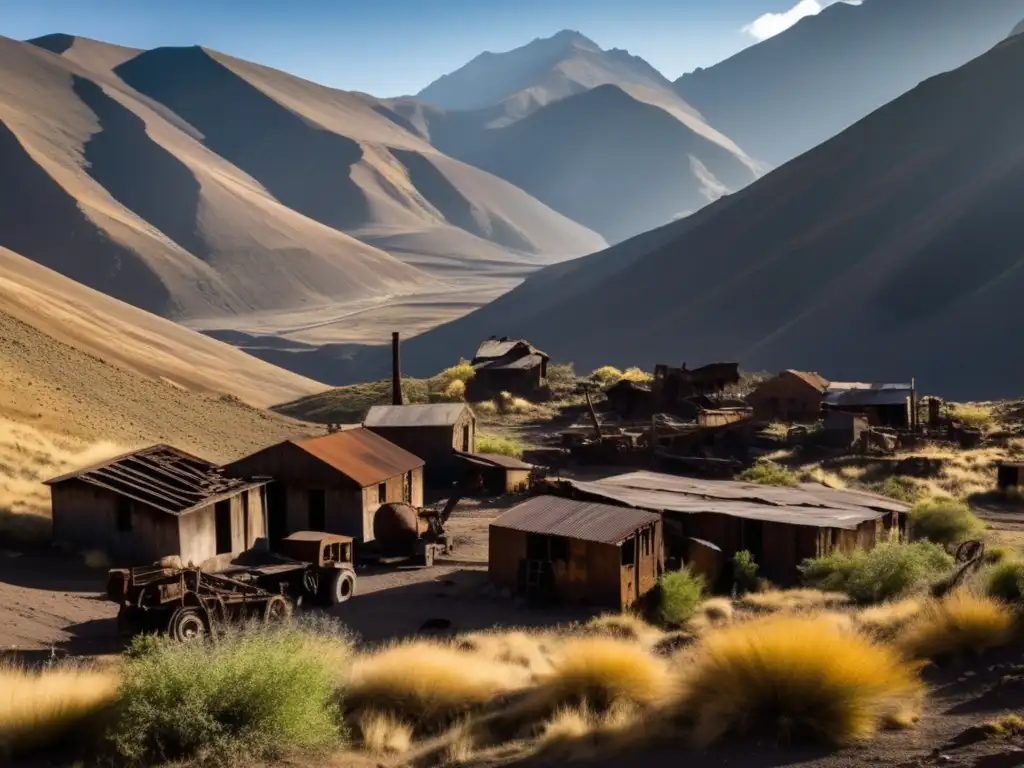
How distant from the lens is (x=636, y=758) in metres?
10.5

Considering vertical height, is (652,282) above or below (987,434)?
above

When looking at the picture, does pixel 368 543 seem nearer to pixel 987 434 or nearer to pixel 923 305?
pixel 987 434

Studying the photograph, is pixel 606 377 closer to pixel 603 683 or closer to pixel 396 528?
pixel 396 528

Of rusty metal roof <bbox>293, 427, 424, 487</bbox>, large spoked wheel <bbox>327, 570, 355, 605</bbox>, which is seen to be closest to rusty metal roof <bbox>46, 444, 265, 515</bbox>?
rusty metal roof <bbox>293, 427, 424, 487</bbox>

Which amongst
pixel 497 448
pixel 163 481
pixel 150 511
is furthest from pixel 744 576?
pixel 497 448

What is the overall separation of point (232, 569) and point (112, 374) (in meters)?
27.1

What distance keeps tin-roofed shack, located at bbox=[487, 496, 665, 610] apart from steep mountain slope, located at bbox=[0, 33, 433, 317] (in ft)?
373

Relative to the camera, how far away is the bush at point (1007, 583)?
14.7 m

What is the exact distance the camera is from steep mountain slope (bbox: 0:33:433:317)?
130375 millimetres

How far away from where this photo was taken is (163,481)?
23.0 metres

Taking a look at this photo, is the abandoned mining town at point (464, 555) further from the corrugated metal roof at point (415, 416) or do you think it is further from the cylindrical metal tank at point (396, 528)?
the corrugated metal roof at point (415, 416)

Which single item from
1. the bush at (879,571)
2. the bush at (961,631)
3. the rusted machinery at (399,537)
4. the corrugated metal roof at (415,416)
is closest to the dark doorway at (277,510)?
the rusted machinery at (399,537)

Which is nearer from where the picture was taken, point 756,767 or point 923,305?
point 756,767

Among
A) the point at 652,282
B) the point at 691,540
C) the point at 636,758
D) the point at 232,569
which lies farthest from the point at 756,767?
the point at 652,282
